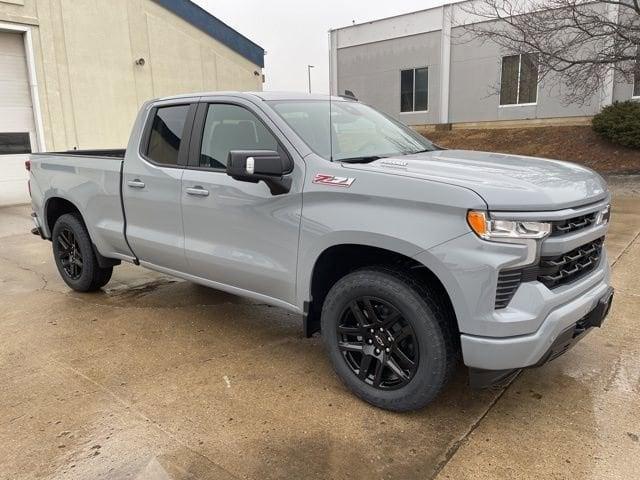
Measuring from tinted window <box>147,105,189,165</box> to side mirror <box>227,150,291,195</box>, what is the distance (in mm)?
1151

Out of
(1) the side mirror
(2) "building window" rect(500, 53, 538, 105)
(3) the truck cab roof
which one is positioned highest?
(2) "building window" rect(500, 53, 538, 105)

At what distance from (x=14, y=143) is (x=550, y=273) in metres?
14.2

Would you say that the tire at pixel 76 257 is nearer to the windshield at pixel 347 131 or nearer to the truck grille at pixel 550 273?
the windshield at pixel 347 131

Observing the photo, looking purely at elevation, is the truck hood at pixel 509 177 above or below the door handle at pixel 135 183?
above

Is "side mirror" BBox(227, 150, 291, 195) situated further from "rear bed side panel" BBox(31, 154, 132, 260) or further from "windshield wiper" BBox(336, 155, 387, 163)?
"rear bed side panel" BBox(31, 154, 132, 260)

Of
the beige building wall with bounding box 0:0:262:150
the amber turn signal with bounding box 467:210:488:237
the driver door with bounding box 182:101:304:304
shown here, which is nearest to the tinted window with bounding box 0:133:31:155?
the beige building wall with bounding box 0:0:262:150

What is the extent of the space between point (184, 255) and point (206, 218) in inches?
17.2

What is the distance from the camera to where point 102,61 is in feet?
49.1

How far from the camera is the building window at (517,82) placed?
19.4m

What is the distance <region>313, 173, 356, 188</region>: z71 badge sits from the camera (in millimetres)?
3094

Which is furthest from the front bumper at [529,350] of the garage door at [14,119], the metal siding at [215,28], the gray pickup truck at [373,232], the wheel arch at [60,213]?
the metal siding at [215,28]

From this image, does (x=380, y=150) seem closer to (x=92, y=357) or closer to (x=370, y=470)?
(x=370, y=470)

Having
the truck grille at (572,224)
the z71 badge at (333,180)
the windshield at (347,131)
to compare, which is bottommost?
the truck grille at (572,224)

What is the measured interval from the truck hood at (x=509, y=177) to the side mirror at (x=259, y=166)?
414 mm
